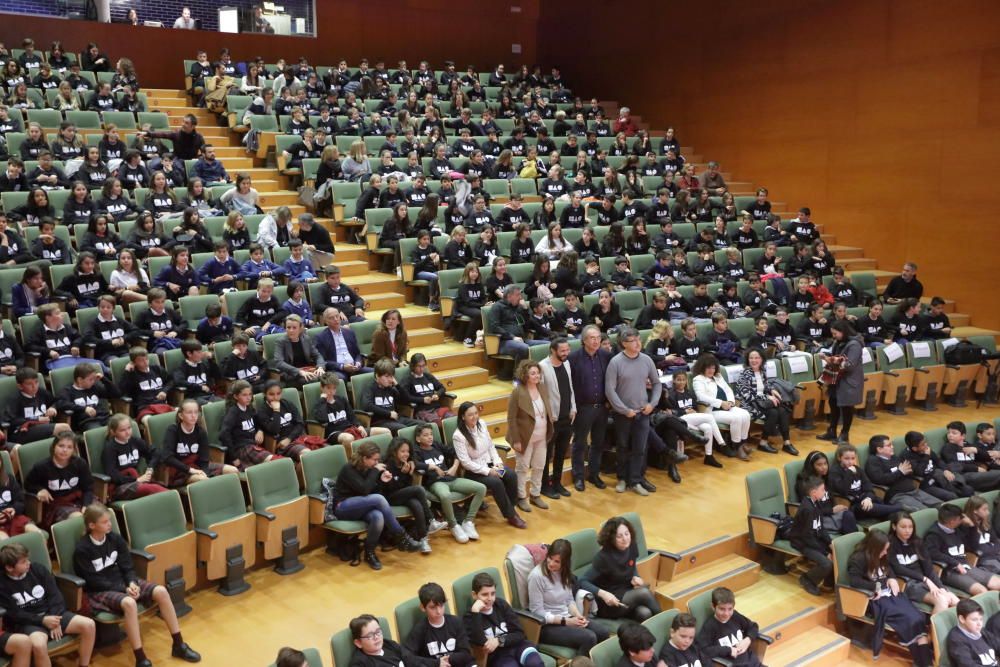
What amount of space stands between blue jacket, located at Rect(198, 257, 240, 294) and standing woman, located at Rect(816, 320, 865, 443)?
16.4 ft

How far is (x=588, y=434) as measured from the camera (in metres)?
6.61

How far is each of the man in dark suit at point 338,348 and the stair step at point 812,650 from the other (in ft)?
11.0

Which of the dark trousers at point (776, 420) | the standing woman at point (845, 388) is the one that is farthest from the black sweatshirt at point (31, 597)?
the standing woman at point (845, 388)

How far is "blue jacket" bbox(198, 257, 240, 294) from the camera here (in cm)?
744

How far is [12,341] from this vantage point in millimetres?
6008

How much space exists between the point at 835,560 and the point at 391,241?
515cm

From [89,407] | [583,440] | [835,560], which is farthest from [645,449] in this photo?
[89,407]

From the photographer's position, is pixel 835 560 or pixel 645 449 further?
pixel 645 449

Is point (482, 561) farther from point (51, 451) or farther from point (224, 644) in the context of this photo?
point (51, 451)

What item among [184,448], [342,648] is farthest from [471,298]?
[342,648]

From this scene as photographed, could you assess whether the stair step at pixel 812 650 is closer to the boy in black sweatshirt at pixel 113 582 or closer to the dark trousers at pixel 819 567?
the dark trousers at pixel 819 567

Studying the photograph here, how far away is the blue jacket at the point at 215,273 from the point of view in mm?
7438

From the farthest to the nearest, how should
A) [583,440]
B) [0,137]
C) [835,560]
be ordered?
[0,137]
[583,440]
[835,560]

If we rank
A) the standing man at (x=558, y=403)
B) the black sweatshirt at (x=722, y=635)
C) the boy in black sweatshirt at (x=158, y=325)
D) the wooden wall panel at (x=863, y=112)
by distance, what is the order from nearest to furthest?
the black sweatshirt at (x=722, y=635), the standing man at (x=558, y=403), the boy in black sweatshirt at (x=158, y=325), the wooden wall panel at (x=863, y=112)
